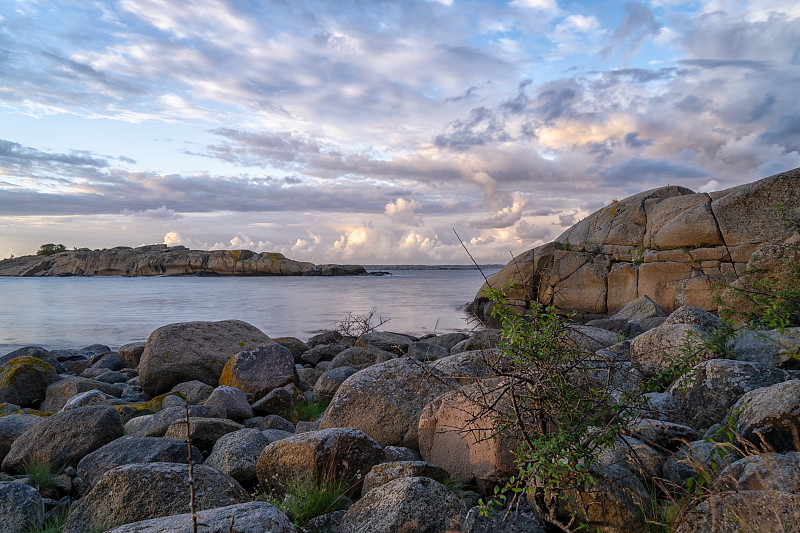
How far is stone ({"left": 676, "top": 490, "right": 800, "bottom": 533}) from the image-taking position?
3232mm

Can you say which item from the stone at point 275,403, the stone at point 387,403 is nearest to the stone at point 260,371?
the stone at point 275,403

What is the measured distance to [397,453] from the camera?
545cm

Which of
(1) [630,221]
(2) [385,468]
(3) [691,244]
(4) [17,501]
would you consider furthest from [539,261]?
(4) [17,501]

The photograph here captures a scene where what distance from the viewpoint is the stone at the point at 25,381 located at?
10578mm

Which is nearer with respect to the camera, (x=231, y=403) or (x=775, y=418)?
(x=775, y=418)

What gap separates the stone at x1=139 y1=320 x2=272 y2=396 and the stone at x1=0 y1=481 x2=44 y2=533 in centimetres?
706

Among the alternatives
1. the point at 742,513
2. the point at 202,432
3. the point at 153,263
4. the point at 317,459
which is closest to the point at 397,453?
the point at 317,459

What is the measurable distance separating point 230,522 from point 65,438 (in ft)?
15.0

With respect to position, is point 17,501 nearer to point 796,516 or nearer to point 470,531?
point 470,531

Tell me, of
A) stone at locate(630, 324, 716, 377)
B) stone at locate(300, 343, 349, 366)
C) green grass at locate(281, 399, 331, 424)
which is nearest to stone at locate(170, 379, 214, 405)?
green grass at locate(281, 399, 331, 424)

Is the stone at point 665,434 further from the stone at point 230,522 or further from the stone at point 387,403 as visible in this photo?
the stone at point 230,522

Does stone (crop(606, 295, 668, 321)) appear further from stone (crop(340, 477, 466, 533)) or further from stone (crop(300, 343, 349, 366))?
stone (crop(340, 477, 466, 533))

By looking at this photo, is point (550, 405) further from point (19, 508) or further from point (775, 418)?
point (19, 508)

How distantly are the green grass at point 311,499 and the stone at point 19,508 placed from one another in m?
2.14
